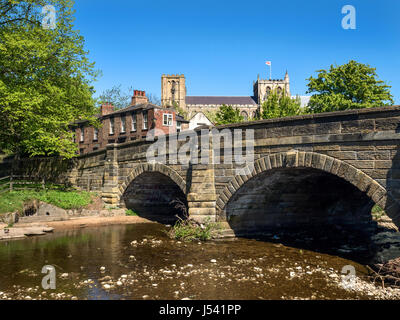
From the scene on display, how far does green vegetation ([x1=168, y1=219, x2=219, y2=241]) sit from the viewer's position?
45.6ft

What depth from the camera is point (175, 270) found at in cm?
974

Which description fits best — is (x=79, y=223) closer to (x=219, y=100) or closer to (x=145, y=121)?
(x=145, y=121)

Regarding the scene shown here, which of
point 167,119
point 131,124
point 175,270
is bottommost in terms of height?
point 175,270

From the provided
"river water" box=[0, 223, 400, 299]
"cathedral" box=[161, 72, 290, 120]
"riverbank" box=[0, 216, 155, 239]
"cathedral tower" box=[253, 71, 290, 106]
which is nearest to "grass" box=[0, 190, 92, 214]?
"riverbank" box=[0, 216, 155, 239]

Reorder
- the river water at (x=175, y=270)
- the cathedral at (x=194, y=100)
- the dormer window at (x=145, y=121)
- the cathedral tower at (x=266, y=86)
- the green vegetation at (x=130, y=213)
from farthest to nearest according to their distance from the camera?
1. the cathedral tower at (x=266, y=86)
2. the cathedral at (x=194, y=100)
3. the dormer window at (x=145, y=121)
4. the green vegetation at (x=130, y=213)
5. the river water at (x=175, y=270)

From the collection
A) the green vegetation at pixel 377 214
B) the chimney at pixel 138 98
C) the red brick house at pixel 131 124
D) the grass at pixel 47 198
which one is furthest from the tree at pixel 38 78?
the green vegetation at pixel 377 214

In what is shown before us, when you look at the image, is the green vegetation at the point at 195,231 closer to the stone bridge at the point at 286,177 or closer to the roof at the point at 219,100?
the stone bridge at the point at 286,177

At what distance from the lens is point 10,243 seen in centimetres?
1362

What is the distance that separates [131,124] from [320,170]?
2876 cm

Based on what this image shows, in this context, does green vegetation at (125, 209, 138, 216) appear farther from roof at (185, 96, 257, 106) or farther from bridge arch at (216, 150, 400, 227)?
roof at (185, 96, 257, 106)

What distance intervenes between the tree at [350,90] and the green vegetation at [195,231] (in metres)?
23.6

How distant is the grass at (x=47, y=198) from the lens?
56.7 ft

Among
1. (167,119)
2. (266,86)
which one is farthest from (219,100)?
(167,119)
